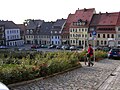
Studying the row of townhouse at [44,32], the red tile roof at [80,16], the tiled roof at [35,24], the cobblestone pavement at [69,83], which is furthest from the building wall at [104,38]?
the cobblestone pavement at [69,83]

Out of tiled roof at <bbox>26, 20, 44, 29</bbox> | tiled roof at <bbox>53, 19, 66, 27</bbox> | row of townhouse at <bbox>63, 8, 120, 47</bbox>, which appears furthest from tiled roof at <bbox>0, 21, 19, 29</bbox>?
row of townhouse at <bbox>63, 8, 120, 47</bbox>

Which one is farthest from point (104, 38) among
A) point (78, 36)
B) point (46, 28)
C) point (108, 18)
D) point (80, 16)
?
point (46, 28)

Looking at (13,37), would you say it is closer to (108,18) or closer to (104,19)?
(104,19)

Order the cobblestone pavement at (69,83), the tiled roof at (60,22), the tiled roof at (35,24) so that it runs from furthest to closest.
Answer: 1. the tiled roof at (35,24)
2. the tiled roof at (60,22)
3. the cobblestone pavement at (69,83)

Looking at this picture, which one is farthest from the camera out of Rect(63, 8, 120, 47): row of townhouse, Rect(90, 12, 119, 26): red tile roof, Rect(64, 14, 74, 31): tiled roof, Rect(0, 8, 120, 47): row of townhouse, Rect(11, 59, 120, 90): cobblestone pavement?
Rect(64, 14, 74, 31): tiled roof

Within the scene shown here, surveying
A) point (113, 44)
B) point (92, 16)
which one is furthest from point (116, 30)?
point (92, 16)

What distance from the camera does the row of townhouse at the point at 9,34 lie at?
9269cm

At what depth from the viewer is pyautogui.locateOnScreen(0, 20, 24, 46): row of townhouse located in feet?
304

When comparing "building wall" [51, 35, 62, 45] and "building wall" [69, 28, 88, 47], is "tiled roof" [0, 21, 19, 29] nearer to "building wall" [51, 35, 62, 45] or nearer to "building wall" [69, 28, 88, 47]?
"building wall" [51, 35, 62, 45]

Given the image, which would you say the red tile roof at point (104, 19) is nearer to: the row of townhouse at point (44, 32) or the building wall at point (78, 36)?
the building wall at point (78, 36)

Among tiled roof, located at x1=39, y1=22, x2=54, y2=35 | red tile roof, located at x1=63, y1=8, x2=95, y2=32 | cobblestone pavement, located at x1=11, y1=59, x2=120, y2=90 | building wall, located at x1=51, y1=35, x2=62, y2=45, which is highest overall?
red tile roof, located at x1=63, y1=8, x2=95, y2=32

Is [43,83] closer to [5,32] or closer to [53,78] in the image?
[53,78]

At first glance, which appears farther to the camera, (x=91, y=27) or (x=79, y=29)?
(x=79, y=29)

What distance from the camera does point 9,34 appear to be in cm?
9550
